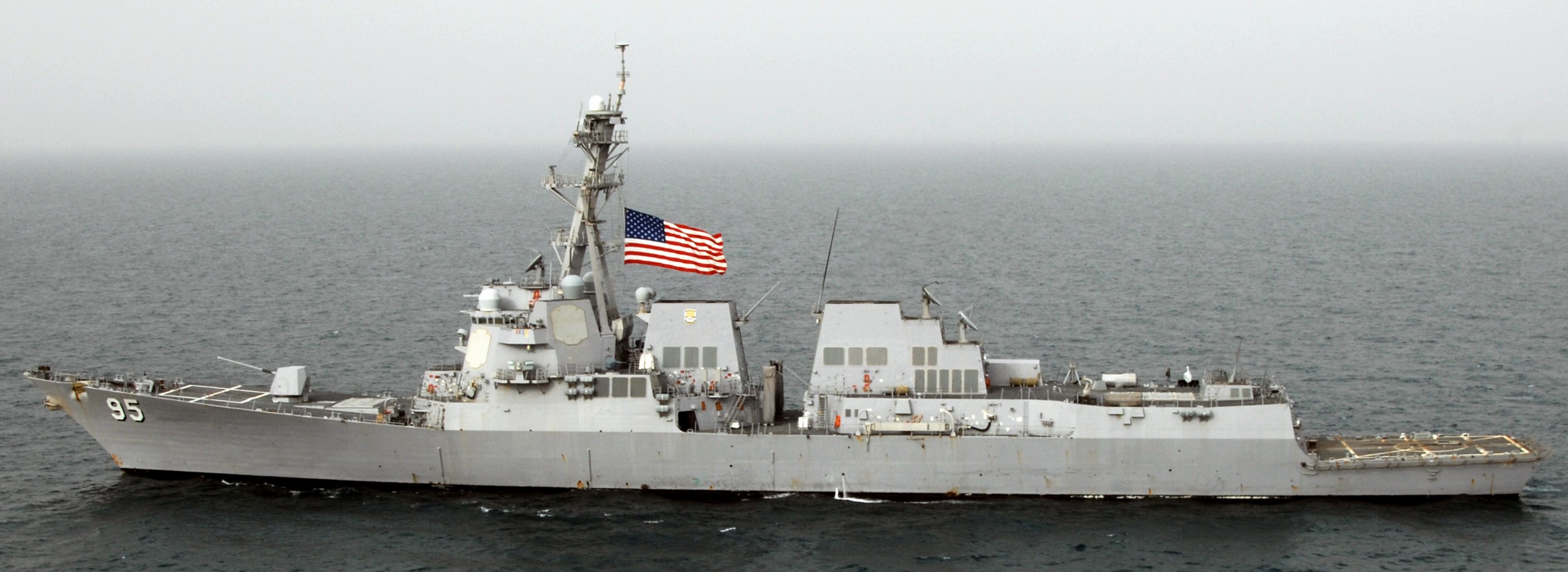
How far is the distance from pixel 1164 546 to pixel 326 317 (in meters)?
33.6

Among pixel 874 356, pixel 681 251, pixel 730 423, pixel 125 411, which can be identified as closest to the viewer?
pixel 730 423

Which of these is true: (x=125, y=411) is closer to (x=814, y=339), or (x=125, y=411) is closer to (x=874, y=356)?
(x=874, y=356)

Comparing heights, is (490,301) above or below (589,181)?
below

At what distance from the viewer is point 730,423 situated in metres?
33.1

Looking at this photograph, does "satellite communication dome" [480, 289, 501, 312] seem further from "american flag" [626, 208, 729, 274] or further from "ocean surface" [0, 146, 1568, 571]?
"ocean surface" [0, 146, 1568, 571]

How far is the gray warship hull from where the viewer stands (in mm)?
32188

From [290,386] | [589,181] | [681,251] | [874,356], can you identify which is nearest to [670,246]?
[681,251]

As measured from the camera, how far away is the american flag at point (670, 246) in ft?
110

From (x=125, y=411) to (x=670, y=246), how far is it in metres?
13.5

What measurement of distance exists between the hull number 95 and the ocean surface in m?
1.48

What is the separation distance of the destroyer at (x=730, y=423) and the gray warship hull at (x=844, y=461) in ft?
0.15

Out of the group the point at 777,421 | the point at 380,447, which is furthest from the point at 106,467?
the point at 777,421

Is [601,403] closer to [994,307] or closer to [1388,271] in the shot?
[994,307]

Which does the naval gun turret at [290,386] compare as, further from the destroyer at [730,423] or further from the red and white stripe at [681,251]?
the red and white stripe at [681,251]
